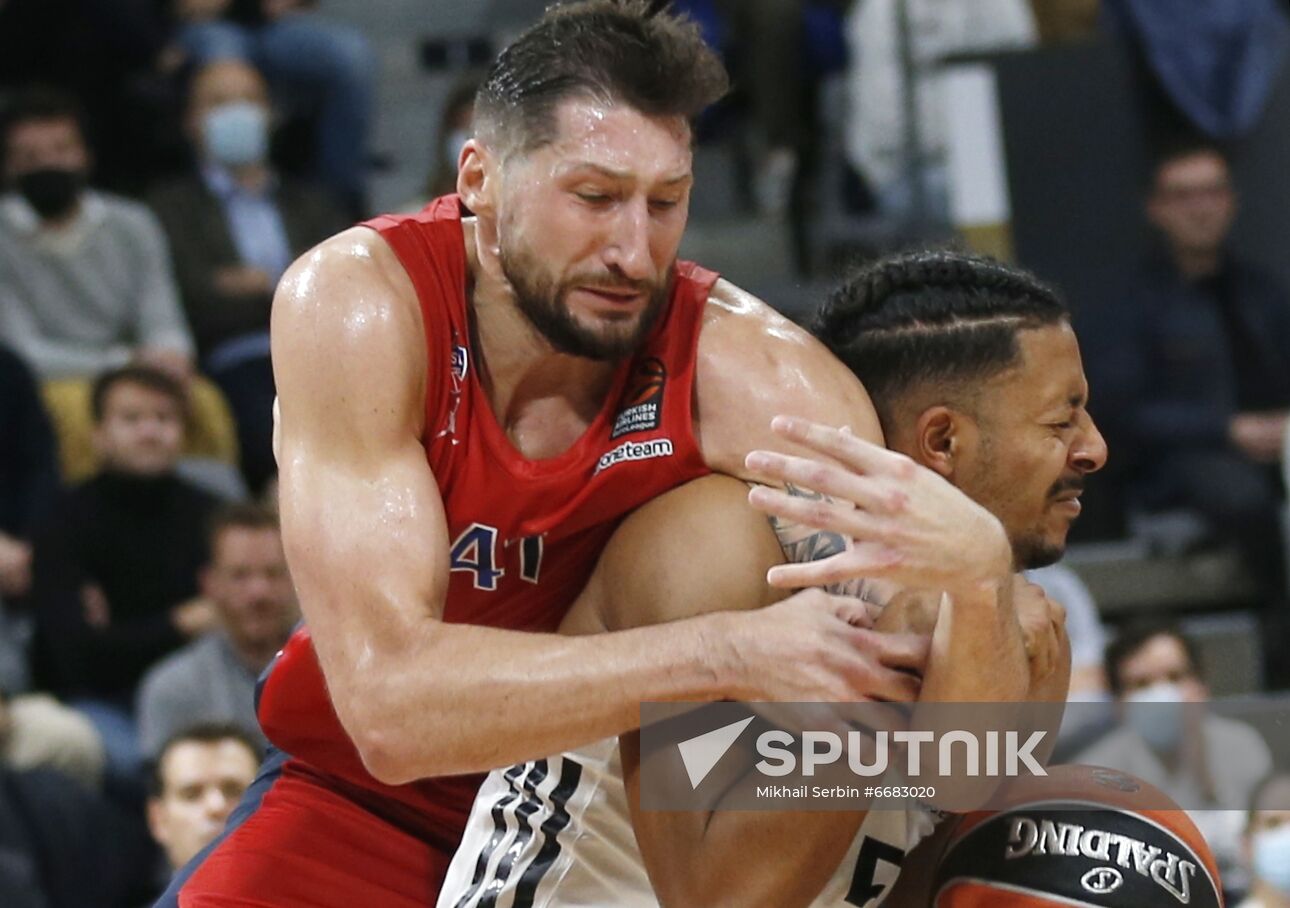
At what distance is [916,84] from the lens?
7.59 m

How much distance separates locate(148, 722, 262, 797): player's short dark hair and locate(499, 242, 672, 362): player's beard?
250cm

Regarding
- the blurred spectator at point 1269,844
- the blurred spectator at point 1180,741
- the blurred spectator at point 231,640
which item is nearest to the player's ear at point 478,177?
the blurred spectator at point 1269,844

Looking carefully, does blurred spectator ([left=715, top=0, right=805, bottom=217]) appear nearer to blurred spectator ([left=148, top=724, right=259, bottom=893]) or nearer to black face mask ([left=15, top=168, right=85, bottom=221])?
black face mask ([left=15, top=168, right=85, bottom=221])

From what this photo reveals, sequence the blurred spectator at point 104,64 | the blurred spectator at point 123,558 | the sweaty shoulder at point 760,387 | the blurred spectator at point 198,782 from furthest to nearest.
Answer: the blurred spectator at point 104,64, the blurred spectator at point 123,558, the blurred spectator at point 198,782, the sweaty shoulder at point 760,387

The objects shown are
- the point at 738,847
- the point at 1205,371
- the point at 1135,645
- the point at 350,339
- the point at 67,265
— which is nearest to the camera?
the point at 738,847

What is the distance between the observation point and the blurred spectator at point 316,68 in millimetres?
8281

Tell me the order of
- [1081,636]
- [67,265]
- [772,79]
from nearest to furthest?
Answer: 1. [1081,636]
2. [67,265]
3. [772,79]

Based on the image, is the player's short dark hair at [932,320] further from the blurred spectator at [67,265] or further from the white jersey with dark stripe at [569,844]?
the blurred spectator at [67,265]

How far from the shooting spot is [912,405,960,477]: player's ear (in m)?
3.07

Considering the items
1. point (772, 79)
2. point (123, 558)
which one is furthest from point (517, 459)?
point (772, 79)

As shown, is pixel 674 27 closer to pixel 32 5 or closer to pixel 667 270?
pixel 667 270

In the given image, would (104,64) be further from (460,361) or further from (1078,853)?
(1078,853)

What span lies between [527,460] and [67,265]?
178 inches

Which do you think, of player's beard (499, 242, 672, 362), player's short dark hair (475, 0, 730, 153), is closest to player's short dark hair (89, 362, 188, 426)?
player's short dark hair (475, 0, 730, 153)
